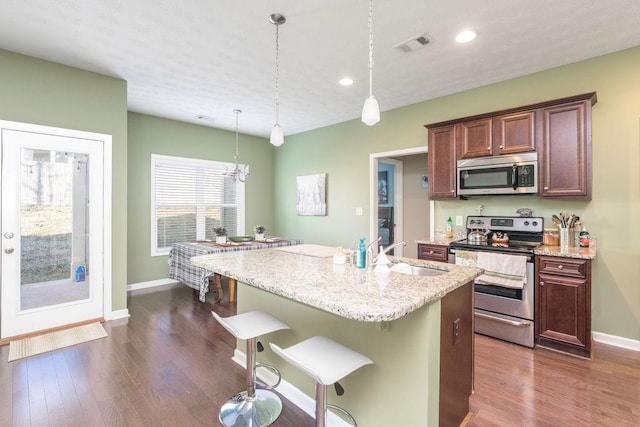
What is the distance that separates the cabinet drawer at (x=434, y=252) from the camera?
3396 mm

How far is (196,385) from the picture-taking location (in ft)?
7.38

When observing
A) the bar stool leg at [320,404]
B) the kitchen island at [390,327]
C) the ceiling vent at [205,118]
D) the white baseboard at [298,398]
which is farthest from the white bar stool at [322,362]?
the ceiling vent at [205,118]

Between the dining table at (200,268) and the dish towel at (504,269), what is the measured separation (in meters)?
2.61

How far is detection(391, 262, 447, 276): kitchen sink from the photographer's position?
1.98 metres

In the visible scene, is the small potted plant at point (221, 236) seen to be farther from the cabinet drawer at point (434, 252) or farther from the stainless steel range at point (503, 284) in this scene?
the stainless steel range at point (503, 284)

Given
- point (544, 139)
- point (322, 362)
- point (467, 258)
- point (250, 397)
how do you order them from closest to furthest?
point (322, 362) < point (250, 397) < point (544, 139) < point (467, 258)

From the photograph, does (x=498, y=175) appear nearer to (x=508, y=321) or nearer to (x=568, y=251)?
(x=568, y=251)

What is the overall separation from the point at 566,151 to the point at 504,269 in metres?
1.25

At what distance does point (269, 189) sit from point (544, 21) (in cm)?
515

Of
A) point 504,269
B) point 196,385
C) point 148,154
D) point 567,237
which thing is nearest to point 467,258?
point 504,269

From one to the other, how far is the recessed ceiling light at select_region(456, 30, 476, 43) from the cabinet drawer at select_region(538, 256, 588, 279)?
6.64ft

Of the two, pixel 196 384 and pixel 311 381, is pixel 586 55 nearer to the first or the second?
pixel 311 381

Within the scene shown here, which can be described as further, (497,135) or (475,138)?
(475,138)

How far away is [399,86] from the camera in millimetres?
3689
